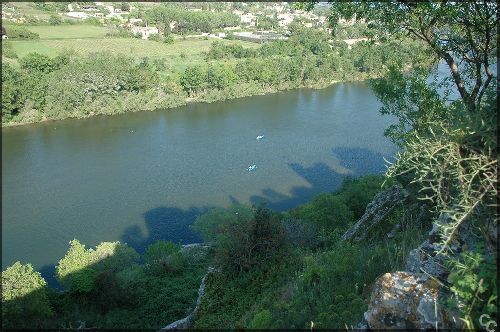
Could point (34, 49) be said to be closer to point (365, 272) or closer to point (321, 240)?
point (321, 240)

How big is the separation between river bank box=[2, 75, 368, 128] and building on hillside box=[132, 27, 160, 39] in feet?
79.9

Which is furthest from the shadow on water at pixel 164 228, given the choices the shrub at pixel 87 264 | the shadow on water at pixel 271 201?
the shrub at pixel 87 264

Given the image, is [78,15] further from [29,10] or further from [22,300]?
[22,300]

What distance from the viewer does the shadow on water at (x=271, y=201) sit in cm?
1769

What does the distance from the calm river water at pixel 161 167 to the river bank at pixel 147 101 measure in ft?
3.48

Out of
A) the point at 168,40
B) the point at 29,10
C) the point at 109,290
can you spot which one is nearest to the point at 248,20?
the point at 168,40

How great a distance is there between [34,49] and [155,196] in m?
31.5

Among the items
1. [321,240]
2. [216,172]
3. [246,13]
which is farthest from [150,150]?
[246,13]

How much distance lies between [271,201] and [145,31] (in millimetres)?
49804

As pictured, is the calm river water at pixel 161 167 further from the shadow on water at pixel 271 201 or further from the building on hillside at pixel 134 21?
the building on hillside at pixel 134 21

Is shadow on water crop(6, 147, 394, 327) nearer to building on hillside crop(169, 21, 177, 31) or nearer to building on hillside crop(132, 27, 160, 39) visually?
building on hillside crop(132, 27, 160, 39)

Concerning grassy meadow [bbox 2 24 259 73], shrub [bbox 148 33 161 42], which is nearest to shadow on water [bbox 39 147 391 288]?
grassy meadow [bbox 2 24 259 73]

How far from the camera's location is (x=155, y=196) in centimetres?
2106

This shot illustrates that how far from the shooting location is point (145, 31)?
6319 cm
